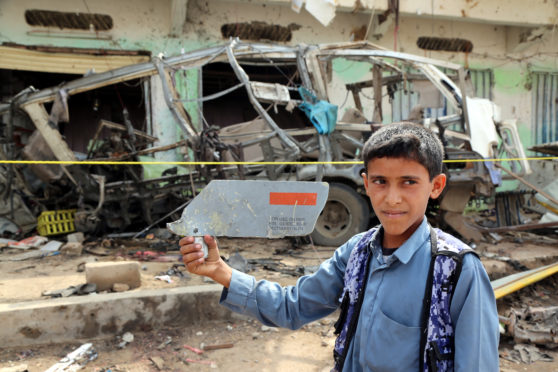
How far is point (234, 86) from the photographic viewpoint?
264 inches

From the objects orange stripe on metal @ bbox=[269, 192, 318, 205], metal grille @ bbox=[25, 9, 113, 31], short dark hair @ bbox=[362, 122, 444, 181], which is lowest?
orange stripe on metal @ bbox=[269, 192, 318, 205]

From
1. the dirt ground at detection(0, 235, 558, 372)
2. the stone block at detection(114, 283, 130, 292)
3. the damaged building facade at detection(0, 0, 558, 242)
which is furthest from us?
the damaged building facade at detection(0, 0, 558, 242)

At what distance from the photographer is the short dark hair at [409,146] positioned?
1048mm

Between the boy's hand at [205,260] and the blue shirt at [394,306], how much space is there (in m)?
0.04

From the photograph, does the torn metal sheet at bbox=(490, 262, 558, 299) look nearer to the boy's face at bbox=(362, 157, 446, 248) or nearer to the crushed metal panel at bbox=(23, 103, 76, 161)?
the boy's face at bbox=(362, 157, 446, 248)

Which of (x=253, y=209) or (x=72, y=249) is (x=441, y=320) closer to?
(x=253, y=209)

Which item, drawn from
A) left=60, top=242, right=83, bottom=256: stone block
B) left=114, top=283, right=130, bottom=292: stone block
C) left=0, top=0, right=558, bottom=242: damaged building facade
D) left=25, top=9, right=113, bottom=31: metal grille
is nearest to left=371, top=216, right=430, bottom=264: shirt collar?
left=0, top=0, right=558, bottom=242: damaged building facade

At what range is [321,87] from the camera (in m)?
5.17

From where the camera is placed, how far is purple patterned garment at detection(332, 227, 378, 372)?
111 cm

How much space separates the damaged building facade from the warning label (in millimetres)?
2142

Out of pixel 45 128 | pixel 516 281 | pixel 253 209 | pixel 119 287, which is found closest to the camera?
pixel 253 209

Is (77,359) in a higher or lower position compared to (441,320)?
lower

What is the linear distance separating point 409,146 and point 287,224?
1.29 feet

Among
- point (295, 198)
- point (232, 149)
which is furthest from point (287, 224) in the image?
point (232, 149)
